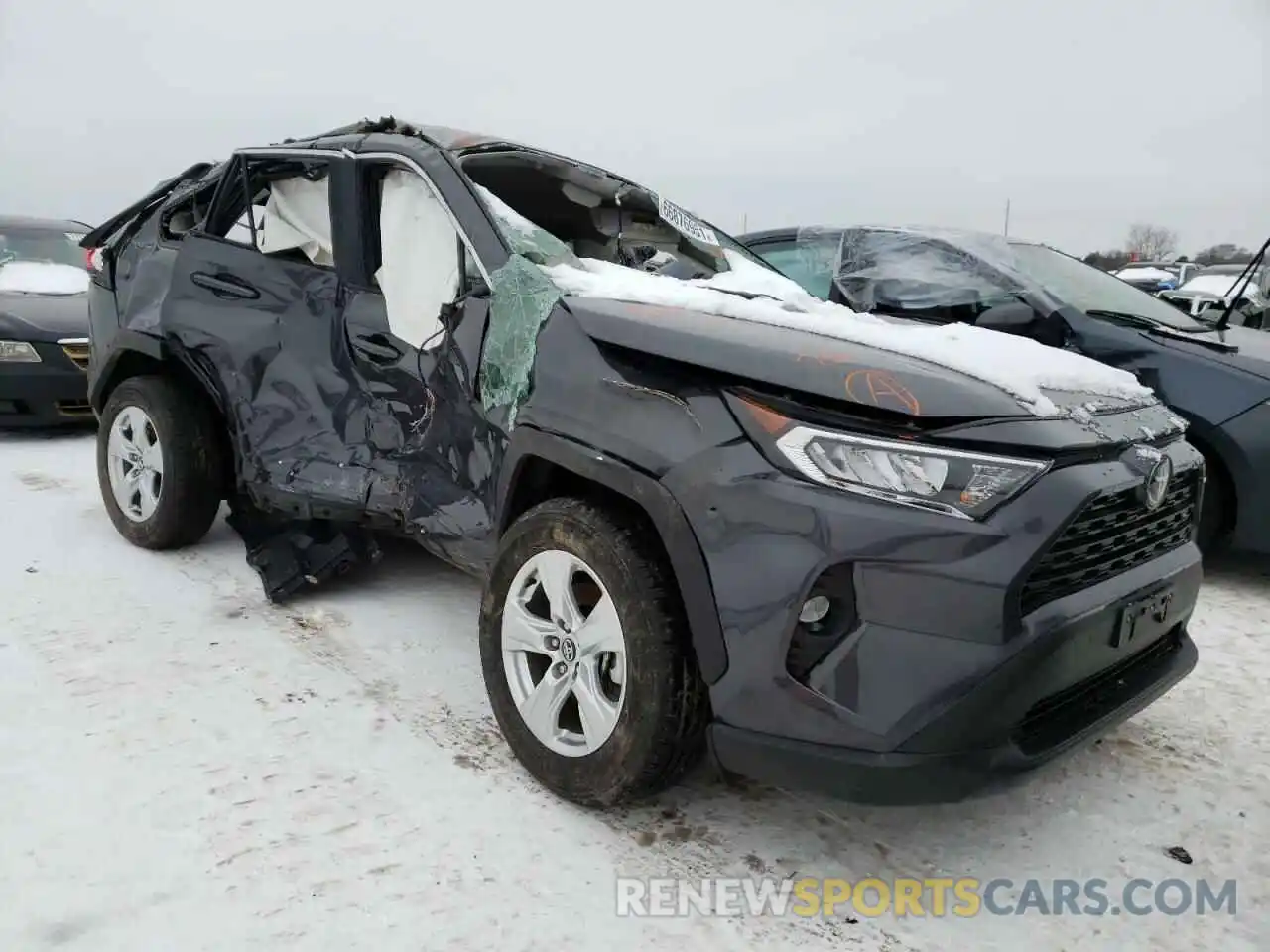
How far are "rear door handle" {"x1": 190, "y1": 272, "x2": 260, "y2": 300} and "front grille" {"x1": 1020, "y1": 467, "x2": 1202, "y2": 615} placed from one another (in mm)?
2995

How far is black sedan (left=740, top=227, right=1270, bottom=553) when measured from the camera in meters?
3.99

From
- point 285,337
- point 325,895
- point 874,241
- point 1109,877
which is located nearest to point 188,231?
point 285,337

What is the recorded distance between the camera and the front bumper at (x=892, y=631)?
5.90 feet

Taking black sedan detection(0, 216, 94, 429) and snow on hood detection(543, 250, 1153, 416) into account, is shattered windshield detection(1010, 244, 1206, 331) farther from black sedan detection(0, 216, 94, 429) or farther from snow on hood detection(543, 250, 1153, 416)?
black sedan detection(0, 216, 94, 429)

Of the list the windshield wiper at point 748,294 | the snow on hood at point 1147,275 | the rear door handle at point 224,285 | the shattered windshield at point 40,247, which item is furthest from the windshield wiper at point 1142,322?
the snow on hood at point 1147,275

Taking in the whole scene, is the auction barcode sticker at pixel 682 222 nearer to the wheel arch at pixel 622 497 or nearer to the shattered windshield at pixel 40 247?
the wheel arch at pixel 622 497

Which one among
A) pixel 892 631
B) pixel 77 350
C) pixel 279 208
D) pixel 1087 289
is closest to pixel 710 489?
pixel 892 631

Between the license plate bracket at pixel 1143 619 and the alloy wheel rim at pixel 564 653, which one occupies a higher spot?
the license plate bracket at pixel 1143 619

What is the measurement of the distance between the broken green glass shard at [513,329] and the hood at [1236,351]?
3152 millimetres

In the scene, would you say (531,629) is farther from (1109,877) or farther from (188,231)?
(188,231)

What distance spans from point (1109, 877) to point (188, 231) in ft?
13.3

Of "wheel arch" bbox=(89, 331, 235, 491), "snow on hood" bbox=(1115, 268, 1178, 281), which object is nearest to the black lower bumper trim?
"wheel arch" bbox=(89, 331, 235, 491)

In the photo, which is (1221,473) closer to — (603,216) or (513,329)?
(603,216)

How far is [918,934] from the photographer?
1.97m
